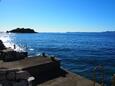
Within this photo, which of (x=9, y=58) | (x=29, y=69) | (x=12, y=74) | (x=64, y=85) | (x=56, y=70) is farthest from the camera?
(x=9, y=58)

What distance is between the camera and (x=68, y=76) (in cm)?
1872

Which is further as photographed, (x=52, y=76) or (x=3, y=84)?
(x=52, y=76)

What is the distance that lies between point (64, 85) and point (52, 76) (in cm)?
316

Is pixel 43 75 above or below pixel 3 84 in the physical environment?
below

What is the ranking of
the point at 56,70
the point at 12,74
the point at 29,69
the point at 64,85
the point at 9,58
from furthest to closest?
the point at 9,58 → the point at 56,70 → the point at 29,69 → the point at 64,85 → the point at 12,74

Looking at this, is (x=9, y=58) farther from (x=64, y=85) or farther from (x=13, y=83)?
(x=13, y=83)

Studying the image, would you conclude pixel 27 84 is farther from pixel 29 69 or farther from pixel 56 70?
pixel 56 70

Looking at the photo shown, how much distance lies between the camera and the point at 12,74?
6270 millimetres

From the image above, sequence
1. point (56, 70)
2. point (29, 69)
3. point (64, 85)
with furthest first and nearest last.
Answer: point (56, 70) → point (29, 69) → point (64, 85)

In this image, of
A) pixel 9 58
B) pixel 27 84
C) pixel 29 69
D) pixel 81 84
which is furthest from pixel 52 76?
pixel 27 84

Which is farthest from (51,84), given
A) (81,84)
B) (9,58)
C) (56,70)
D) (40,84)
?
(9,58)

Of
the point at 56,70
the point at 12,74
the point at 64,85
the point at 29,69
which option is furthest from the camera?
the point at 56,70

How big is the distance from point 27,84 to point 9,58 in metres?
17.6

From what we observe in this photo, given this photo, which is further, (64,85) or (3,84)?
(64,85)
